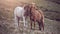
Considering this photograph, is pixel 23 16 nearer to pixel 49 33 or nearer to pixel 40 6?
pixel 40 6

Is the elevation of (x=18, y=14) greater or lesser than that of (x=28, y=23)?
greater

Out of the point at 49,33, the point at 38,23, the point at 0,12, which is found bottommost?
the point at 49,33

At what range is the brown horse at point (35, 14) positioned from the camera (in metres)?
2.19

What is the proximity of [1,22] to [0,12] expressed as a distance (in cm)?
14

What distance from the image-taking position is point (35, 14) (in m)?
2.21

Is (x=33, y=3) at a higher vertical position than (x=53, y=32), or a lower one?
higher

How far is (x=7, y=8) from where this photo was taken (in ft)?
7.04

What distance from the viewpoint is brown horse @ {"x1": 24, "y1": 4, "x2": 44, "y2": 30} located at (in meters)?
2.19

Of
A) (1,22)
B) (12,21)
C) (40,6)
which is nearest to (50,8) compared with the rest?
(40,6)

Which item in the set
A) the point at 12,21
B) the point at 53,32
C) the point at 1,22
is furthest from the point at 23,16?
the point at 53,32

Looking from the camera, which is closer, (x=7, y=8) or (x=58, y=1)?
(x=7, y=8)

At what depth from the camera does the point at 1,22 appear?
6.86 feet

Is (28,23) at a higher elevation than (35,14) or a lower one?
lower

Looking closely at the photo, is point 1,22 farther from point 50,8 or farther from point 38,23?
point 50,8
